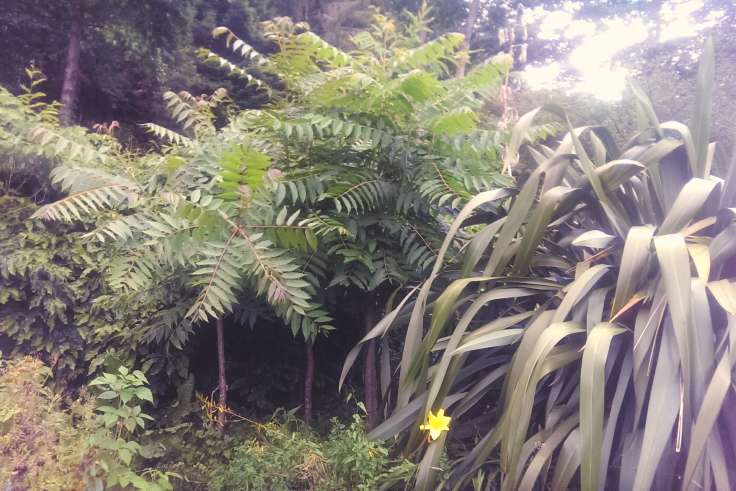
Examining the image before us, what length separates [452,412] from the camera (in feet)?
6.99

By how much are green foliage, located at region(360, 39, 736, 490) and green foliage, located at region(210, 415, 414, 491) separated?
110 mm

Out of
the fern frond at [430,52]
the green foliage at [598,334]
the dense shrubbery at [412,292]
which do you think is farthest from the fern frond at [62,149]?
the green foliage at [598,334]

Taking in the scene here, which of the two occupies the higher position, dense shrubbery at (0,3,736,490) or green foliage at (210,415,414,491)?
dense shrubbery at (0,3,736,490)

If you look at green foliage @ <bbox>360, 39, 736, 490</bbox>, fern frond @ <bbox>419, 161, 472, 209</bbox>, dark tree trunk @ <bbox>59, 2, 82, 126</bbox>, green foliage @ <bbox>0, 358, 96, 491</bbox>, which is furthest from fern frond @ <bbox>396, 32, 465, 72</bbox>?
dark tree trunk @ <bbox>59, 2, 82, 126</bbox>

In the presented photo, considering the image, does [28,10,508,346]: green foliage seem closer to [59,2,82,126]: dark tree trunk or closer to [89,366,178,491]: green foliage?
[89,366,178,491]: green foliage

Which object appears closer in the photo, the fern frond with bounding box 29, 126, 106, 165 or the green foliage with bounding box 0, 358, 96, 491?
the green foliage with bounding box 0, 358, 96, 491

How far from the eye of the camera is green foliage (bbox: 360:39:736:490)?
1.52m

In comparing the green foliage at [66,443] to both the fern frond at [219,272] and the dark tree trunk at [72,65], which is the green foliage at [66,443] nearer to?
the fern frond at [219,272]

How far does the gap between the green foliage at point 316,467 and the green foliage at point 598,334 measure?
11 cm

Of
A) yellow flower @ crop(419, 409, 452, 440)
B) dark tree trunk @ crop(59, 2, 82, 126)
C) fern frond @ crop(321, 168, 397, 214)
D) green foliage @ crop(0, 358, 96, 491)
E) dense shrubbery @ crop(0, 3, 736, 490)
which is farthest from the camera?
dark tree trunk @ crop(59, 2, 82, 126)

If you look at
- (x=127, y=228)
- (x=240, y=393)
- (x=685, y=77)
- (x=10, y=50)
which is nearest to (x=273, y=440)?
(x=240, y=393)

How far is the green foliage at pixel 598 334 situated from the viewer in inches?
59.7

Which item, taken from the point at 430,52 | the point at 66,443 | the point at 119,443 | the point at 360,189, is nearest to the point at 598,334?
the point at 360,189

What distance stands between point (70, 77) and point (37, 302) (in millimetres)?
5759
